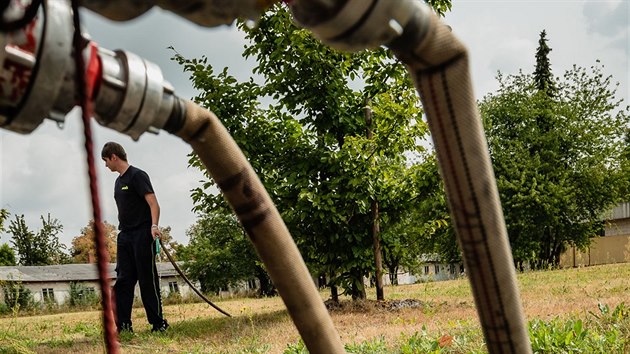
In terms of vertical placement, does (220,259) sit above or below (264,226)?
above

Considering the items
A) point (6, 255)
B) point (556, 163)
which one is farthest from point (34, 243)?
point (556, 163)

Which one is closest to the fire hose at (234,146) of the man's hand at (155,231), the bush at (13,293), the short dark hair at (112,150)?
the bush at (13,293)

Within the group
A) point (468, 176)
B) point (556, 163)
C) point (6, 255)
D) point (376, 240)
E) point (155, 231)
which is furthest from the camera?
point (6, 255)

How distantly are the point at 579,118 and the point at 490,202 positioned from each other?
1381 inches

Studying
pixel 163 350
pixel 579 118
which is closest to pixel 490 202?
pixel 163 350

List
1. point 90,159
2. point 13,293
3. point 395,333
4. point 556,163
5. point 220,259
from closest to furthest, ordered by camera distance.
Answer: point 90,159 → point 395,333 → point 13,293 → point 556,163 → point 220,259

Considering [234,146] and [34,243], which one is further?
[34,243]

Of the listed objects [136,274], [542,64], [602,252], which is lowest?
[602,252]

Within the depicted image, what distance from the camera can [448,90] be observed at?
35.0 inches

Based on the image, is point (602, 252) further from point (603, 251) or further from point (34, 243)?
point (34, 243)

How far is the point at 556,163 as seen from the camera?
31.8m

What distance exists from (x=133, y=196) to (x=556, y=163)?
1163 inches

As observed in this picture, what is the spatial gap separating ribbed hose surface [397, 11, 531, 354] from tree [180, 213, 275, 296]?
4887 cm

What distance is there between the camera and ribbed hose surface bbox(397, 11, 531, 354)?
2.92ft
